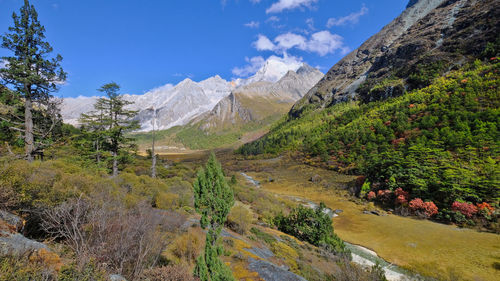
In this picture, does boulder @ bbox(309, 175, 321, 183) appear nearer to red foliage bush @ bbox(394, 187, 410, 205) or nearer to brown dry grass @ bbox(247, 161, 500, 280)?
brown dry grass @ bbox(247, 161, 500, 280)

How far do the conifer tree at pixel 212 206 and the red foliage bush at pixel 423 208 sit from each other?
2032 centimetres

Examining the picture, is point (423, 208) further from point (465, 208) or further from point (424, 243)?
point (424, 243)

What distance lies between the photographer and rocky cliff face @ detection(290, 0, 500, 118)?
58500 mm

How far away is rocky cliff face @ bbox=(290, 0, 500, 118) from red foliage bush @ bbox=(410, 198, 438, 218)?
61035 millimetres

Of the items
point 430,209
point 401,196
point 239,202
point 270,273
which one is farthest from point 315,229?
point 401,196

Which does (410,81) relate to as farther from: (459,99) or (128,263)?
(128,263)

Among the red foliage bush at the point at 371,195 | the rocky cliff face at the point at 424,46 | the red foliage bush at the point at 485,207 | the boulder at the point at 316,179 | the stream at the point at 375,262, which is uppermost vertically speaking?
the rocky cliff face at the point at 424,46

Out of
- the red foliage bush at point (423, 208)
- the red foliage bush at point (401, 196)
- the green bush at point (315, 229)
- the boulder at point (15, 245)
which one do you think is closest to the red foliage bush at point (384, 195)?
the red foliage bush at point (401, 196)

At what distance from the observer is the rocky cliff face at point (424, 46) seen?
192 feet

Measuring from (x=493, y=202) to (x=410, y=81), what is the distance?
65.8 metres

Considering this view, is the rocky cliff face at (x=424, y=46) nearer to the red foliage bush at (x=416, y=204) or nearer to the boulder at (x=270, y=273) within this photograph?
the red foliage bush at (x=416, y=204)

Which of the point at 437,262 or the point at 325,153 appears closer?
the point at 437,262

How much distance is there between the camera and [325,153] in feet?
163

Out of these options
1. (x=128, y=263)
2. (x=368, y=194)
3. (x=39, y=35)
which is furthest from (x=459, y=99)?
(x=39, y=35)
